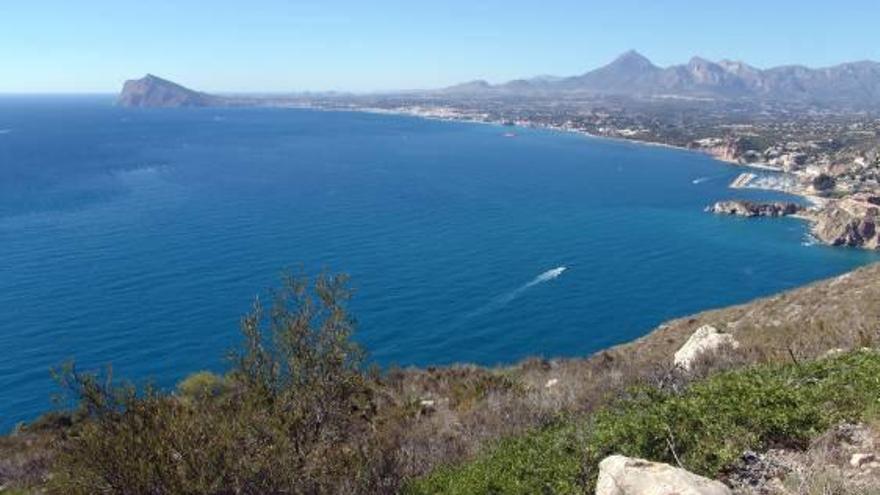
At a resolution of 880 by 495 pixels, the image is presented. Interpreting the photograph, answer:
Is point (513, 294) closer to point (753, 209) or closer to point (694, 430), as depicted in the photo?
point (694, 430)

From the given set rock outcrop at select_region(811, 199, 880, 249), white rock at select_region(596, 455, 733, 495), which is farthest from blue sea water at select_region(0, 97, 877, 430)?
white rock at select_region(596, 455, 733, 495)

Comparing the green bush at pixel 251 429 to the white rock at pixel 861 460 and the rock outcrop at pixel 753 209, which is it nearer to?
the white rock at pixel 861 460

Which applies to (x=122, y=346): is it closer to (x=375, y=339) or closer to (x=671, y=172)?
(x=375, y=339)

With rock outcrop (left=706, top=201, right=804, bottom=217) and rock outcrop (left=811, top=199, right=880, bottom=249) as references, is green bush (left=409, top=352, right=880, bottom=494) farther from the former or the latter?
rock outcrop (left=706, top=201, right=804, bottom=217)

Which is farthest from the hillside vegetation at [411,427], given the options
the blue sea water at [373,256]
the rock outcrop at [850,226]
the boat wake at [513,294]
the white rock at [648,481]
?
the rock outcrop at [850,226]

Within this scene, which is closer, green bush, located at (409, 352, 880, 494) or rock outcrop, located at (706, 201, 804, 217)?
green bush, located at (409, 352, 880, 494)

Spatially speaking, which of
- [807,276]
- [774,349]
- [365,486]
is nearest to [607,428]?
[365,486]
